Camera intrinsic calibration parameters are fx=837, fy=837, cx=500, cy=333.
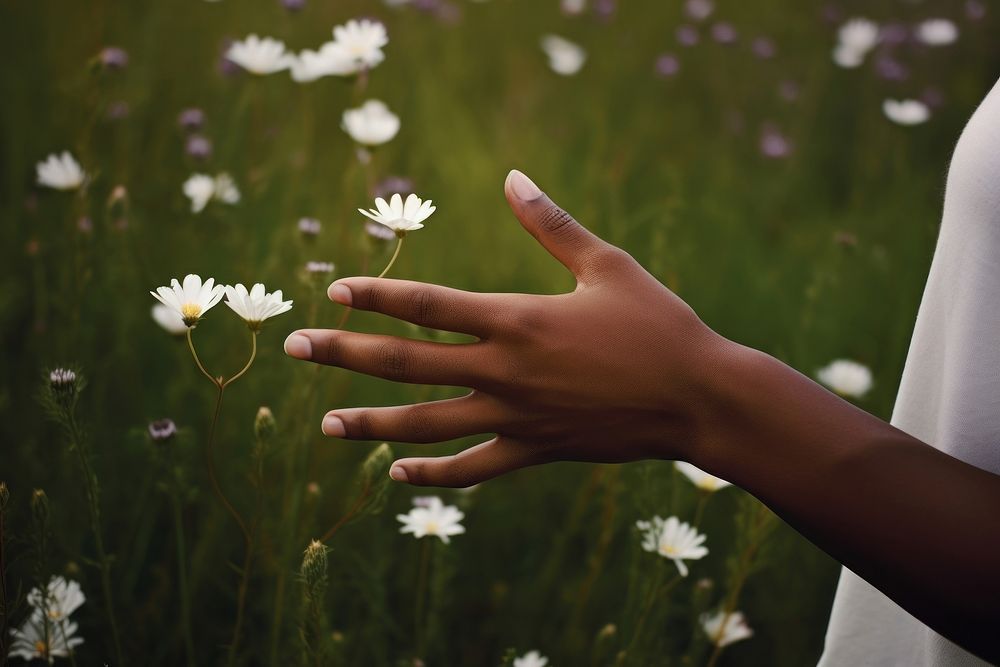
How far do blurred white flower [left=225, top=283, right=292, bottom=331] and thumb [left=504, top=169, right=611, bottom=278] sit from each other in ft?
0.75

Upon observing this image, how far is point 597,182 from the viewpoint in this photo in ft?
7.44

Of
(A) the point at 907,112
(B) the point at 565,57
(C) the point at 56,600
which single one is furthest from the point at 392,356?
(B) the point at 565,57

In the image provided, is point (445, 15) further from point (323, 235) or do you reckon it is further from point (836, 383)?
point (836, 383)

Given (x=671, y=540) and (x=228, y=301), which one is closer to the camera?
(x=228, y=301)

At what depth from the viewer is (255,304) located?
753 millimetres

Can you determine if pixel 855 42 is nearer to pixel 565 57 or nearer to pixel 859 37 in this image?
pixel 859 37

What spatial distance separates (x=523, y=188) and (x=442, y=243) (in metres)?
1.37

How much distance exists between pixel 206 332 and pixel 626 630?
1.05 m

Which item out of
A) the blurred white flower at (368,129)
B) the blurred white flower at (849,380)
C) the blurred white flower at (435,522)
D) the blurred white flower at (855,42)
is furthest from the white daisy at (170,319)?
the blurred white flower at (855,42)

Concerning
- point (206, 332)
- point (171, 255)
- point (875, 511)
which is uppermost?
point (171, 255)

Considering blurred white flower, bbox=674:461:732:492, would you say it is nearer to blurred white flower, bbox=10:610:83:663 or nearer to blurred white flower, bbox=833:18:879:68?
blurred white flower, bbox=10:610:83:663

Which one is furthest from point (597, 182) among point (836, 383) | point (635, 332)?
point (635, 332)

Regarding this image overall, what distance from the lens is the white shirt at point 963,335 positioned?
0.67 meters

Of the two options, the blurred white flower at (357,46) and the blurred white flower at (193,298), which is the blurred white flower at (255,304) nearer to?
the blurred white flower at (193,298)
